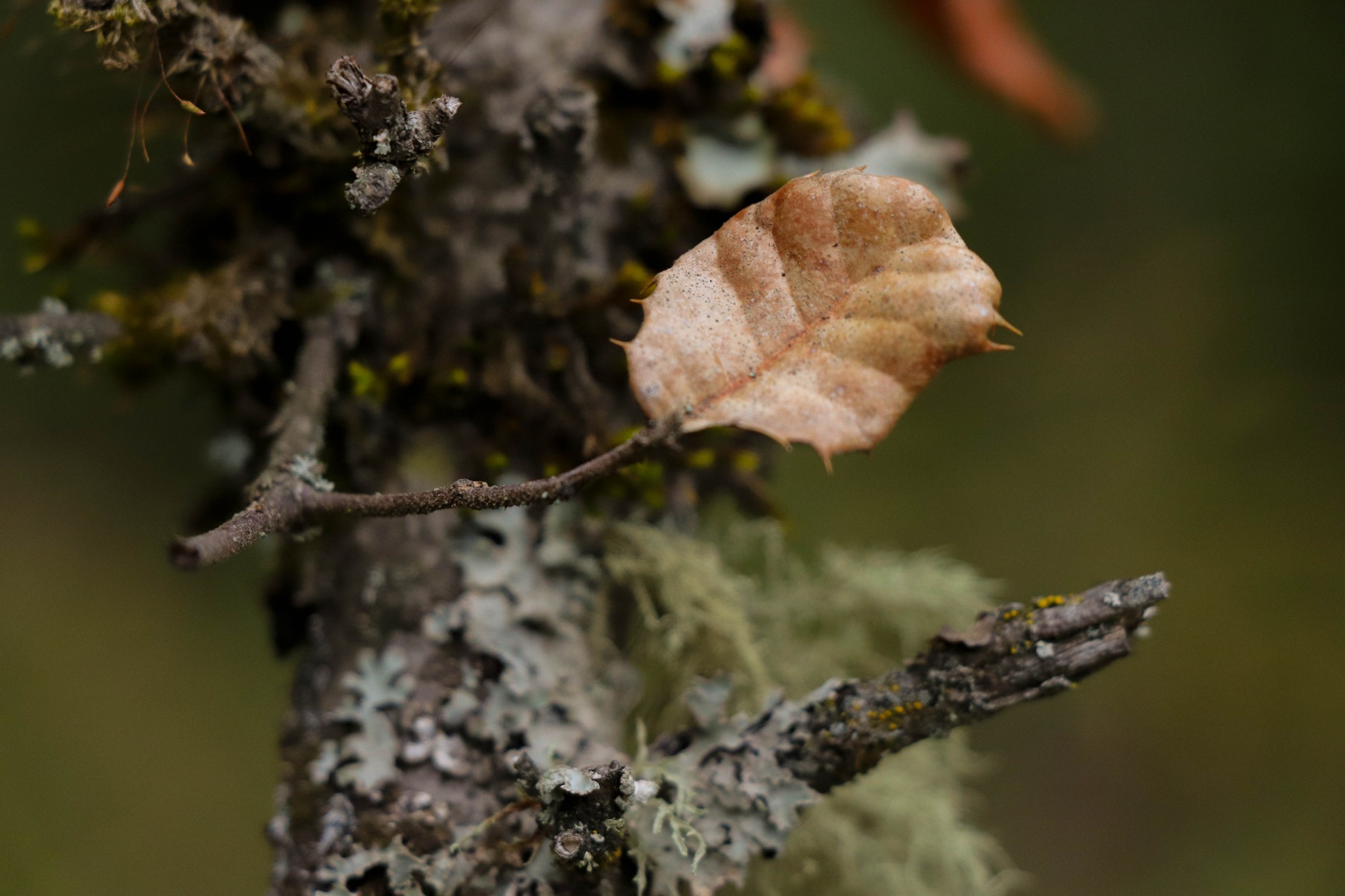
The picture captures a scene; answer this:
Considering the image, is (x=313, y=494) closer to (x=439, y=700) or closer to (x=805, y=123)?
(x=439, y=700)

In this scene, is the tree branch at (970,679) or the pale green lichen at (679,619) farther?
the pale green lichen at (679,619)

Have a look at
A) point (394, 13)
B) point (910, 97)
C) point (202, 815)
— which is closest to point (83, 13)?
point (394, 13)

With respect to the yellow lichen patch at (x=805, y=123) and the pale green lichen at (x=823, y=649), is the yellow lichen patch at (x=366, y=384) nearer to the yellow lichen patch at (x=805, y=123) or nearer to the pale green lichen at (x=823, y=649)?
the pale green lichen at (x=823, y=649)

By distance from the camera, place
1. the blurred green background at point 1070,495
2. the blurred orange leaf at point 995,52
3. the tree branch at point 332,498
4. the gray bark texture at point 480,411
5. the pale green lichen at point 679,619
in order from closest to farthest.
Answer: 1. the tree branch at point 332,498
2. the gray bark texture at point 480,411
3. the pale green lichen at point 679,619
4. the blurred green background at point 1070,495
5. the blurred orange leaf at point 995,52

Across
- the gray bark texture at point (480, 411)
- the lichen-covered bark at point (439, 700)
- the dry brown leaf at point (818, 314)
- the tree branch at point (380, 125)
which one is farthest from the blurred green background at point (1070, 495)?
the dry brown leaf at point (818, 314)

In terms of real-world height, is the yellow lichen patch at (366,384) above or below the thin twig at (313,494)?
above

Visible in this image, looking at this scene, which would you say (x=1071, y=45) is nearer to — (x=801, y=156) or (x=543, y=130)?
(x=801, y=156)

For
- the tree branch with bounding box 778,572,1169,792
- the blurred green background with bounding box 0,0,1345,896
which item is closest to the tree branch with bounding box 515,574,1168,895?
the tree branch with bounding box 778,572,1169,792
